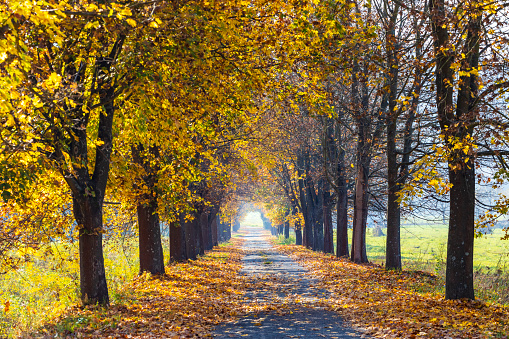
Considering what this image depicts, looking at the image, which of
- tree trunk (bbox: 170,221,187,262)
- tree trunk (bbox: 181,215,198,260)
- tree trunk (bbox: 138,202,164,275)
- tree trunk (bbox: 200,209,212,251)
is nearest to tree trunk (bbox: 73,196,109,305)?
tree trunk (bbox: 138,202,164,275)

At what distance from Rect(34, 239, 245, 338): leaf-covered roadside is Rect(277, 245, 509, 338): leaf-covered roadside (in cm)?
302

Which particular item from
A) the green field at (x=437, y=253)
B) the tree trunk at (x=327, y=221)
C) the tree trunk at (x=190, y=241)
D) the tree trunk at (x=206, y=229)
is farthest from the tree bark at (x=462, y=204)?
the tree trunk at (x=206, y=229)

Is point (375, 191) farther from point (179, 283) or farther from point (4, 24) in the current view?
point (4, 24)

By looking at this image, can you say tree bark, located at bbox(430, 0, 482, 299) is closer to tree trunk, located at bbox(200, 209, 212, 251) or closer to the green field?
the green field

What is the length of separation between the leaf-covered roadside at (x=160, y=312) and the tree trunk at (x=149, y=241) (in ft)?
1.63

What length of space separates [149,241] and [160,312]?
20.4ft

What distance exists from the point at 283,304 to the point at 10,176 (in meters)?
7.11

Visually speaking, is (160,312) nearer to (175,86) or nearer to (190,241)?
(175,86)

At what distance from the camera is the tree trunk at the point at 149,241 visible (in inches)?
624

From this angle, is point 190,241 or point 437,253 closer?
point 190,241

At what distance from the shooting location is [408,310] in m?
9.34

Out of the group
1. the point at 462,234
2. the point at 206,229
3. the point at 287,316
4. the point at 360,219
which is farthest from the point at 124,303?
the point at 206,229

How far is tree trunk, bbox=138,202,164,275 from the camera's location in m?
15.8

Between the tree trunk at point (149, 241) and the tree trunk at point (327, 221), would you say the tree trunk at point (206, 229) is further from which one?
the tree trunk at point (149, 241)
